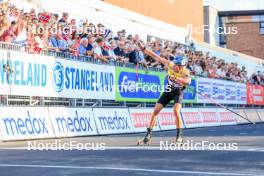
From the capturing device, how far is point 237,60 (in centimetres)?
4488

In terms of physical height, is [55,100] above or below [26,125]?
above

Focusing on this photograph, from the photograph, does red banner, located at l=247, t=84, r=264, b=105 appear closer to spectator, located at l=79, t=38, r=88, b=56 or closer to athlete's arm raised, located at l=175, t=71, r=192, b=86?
spectator, located at l=79, t=38, r=88, b=56

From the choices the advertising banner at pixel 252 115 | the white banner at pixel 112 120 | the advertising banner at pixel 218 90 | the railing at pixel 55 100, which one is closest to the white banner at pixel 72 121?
the railing at pixel 55 100

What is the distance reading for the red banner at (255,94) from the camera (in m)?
40.8

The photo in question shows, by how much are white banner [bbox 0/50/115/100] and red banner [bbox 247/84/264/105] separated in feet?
64.7

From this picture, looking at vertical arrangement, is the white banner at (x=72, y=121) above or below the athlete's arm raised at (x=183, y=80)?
below

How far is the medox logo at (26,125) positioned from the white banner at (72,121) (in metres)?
0.61

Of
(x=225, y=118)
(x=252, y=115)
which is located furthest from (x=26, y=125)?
(x=252, y=115)

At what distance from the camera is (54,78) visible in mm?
19234

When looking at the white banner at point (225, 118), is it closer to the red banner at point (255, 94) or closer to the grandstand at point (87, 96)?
the grandstand at point (87, 96)

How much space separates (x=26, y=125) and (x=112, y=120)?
524cm

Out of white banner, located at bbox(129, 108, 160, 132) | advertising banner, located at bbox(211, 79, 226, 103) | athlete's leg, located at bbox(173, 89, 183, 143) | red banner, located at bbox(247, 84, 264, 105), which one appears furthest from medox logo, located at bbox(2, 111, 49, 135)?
red banner, located at bbox(247, 84, 264, 105)

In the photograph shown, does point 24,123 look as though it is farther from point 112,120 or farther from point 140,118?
point 140,118

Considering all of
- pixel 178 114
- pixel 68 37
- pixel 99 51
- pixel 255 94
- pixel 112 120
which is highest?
pixel 68 37
